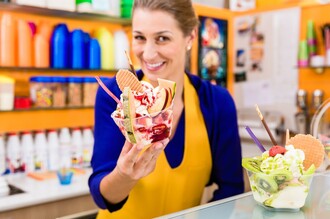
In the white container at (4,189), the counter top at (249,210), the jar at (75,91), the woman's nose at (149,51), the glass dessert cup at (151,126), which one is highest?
the woman's nose at (149,51)

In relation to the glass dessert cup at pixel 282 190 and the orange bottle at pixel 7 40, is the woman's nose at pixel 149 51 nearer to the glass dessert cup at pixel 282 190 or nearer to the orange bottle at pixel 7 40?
the glass dessert cup at pixel 282 190

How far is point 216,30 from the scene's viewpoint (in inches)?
152

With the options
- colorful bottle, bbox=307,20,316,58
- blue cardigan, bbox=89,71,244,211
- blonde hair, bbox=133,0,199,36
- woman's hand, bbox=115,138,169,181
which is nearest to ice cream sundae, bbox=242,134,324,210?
woman's hand, bbox=115,138,169,181

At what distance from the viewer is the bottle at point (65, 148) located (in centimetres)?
278

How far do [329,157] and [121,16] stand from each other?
2075mm

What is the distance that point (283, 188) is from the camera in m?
1.03

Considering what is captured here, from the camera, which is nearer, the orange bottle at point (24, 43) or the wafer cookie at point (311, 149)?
the wafer cookie at point (311, 149)

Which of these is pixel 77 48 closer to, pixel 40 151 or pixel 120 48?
pixel 120 48

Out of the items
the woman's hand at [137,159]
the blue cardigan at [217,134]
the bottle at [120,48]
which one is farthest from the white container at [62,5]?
the woman's hand at [137,159]

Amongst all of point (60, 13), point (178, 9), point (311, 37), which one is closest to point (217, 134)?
point (178, 9)

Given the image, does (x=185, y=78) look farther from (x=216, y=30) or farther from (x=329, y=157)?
(x=216, y=30)

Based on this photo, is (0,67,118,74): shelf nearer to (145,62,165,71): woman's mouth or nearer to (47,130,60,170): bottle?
(47,130,60,170): bottle

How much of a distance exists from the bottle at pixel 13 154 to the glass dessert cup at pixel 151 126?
6.02 ft

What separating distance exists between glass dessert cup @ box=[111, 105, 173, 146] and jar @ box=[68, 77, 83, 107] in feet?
6.54
